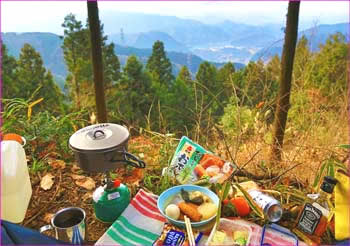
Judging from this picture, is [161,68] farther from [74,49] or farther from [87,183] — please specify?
[87,183]

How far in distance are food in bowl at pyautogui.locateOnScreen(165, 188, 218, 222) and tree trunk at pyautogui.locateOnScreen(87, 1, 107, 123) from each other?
34.8 inches

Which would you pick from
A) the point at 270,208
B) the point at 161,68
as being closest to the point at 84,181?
the point at 270,208

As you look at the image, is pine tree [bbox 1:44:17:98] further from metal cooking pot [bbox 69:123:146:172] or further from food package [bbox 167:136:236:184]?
metal cooking pot [bbox 69:123:146:172]

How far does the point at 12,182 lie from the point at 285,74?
1.58 metres

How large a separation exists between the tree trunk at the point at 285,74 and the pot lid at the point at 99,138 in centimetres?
98

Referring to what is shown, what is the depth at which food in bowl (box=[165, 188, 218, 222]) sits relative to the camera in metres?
1.25

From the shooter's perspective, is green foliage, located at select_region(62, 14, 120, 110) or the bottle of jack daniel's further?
green foliage, located at select_region(62, 14, 120, 110)

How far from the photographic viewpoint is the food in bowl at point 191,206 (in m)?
1.25

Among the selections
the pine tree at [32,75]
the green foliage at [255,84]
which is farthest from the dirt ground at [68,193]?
the pine tree at [32,75]

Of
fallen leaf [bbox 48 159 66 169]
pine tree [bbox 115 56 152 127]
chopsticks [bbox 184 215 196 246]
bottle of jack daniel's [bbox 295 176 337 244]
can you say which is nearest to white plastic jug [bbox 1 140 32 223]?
fallen leaf [bbox 48 159 66 169]

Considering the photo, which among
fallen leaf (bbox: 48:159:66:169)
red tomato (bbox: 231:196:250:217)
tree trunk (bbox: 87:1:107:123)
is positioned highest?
tree trunk (bbox: 87:1:107:123)

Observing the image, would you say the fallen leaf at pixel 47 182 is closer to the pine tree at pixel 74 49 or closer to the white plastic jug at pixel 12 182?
the white plastic jug at pixel 12 182

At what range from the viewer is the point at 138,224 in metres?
1.32

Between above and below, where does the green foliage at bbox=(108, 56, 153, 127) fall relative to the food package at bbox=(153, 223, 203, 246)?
below
